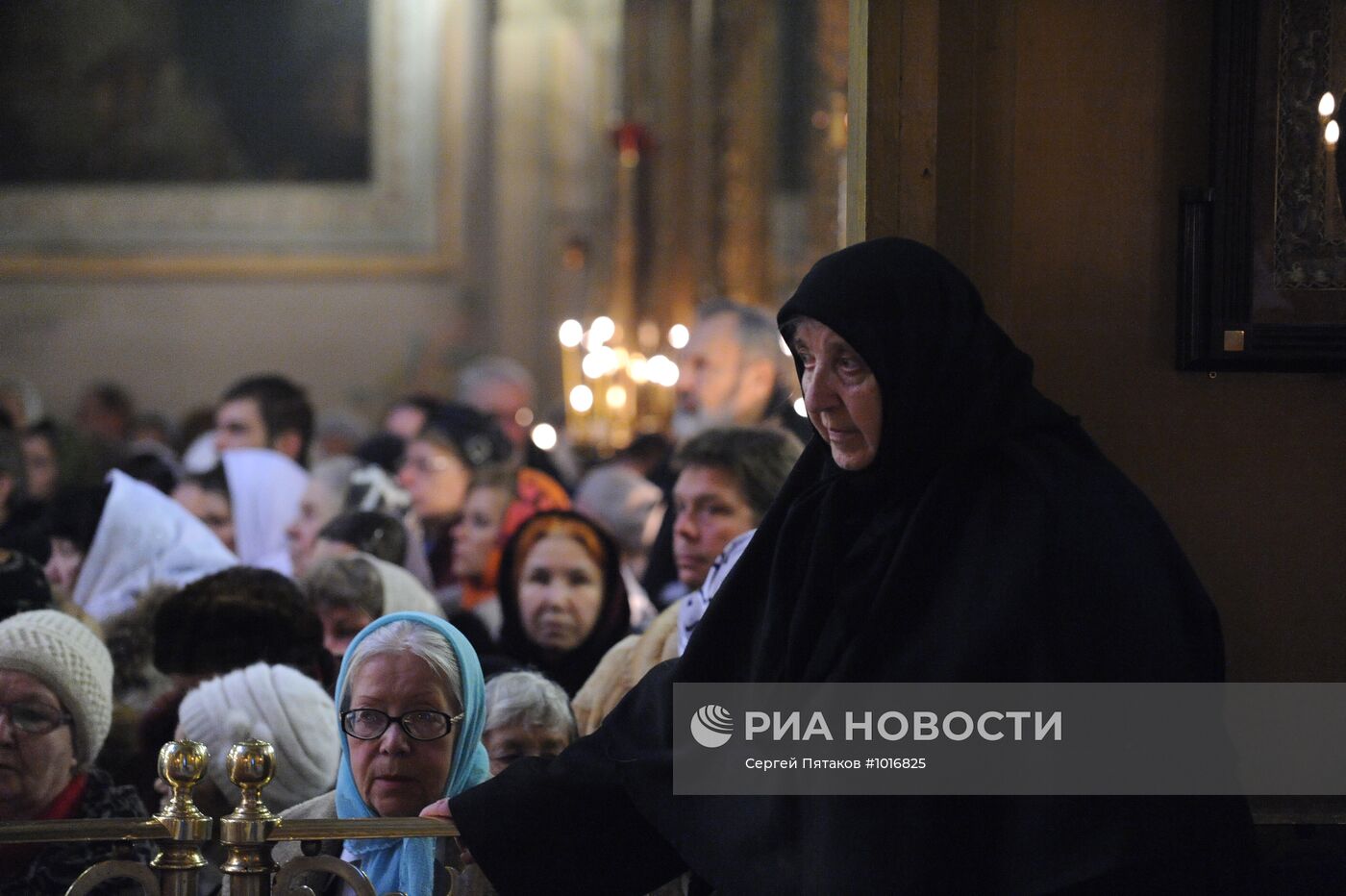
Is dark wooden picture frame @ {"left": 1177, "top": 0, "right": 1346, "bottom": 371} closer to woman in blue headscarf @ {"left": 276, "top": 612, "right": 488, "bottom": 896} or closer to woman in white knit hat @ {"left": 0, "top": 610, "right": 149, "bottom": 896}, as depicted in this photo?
woman in blue headscarf @ {"left": 276, "top": 612, "right": 488, "bottom": 896}

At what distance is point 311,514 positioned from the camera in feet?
19.8

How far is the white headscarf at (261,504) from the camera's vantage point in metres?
6.05

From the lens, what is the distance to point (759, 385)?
5711 millimetres

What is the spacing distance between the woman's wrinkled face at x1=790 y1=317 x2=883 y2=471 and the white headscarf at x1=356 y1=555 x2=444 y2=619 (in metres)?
1.96

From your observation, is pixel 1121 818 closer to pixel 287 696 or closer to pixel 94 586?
pixel 287 696

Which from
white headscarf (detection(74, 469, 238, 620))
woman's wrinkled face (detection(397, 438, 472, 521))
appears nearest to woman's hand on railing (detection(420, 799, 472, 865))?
white headscarf (detection(74, 469, 238, 620))

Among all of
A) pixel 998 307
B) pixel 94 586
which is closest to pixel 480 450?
pixel 94 586

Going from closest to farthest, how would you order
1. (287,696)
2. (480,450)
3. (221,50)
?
1. (287,696)
2. (480,450)
3. (221,50)

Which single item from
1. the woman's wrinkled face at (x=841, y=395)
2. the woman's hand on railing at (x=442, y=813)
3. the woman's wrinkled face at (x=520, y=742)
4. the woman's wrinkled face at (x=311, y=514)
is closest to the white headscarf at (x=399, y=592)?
the woman's wrinkled face at (x=520, y=742)

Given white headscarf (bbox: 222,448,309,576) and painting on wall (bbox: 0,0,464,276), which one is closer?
white headscarf (bbox: 222,448,309,576)

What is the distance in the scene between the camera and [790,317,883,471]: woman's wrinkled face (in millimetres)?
2365

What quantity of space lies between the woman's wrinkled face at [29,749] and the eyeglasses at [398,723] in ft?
2.02

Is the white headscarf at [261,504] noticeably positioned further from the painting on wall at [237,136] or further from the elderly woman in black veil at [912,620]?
the painting on wall at [237,136]

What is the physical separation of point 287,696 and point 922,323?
1677 millimetres
